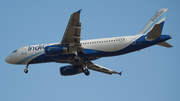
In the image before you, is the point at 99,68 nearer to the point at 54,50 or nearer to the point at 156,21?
the point at 54,50

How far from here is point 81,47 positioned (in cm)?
3506

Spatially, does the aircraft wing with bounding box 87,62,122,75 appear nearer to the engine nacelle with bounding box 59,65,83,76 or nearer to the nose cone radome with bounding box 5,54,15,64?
the engine nacelle with bounding box 59,65,83,76

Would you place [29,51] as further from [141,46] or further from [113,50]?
[141,46]

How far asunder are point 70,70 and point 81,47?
6560 millimetres

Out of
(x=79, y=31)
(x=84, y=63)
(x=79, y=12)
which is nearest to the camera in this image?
(x=79, y=12)

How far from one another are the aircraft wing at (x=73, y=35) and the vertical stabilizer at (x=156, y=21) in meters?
9.07

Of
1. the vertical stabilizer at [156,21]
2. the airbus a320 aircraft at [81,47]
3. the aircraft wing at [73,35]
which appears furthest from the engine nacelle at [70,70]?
the vertical stabilizer at [156,21]

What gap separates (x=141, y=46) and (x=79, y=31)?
8.22 m

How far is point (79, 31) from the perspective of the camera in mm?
32750

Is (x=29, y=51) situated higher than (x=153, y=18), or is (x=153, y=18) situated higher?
(x=153, y=18)

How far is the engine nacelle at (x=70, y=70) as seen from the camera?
40.3m

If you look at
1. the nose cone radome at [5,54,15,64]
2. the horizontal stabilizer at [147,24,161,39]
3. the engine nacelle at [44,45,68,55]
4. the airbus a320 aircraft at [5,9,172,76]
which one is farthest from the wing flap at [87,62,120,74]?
the nose cone radome at [5,54,15,64]

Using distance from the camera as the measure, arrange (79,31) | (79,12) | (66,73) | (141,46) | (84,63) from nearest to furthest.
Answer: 1. (79,12)
2. (79,31)
3. (141,46)
4. (84,63)
5. (66,73)

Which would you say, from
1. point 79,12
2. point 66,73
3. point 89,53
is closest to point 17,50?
point 66,73
